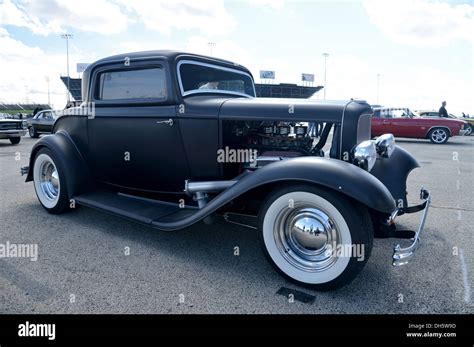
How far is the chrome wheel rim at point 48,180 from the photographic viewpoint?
4621 mm

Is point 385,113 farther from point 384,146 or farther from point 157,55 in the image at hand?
point 157,55

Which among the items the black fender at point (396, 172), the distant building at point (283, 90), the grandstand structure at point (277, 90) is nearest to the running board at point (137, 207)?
the black fender at point (396, 172)

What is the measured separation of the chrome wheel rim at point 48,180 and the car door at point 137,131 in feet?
2.29

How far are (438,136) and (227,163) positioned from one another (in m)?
14.3

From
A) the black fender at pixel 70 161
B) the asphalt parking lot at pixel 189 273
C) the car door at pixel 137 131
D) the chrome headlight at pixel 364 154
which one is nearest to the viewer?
the asphalt parking lot at pixel 189 273

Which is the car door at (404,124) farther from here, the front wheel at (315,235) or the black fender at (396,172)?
the front wheel at (315,235)

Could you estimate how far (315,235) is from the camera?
2701 millimetres

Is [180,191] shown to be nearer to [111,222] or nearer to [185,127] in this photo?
[185,127]

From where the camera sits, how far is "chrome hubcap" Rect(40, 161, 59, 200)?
15.2 ft

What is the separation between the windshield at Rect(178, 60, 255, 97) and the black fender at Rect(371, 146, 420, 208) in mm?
1859

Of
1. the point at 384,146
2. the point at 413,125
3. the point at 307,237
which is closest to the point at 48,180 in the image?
the point at 307,237

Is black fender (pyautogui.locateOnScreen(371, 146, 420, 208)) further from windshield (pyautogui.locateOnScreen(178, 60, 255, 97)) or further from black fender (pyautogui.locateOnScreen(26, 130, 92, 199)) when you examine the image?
black fender (pyautogui.locateOnScreen(26, 130, 92, 199))
